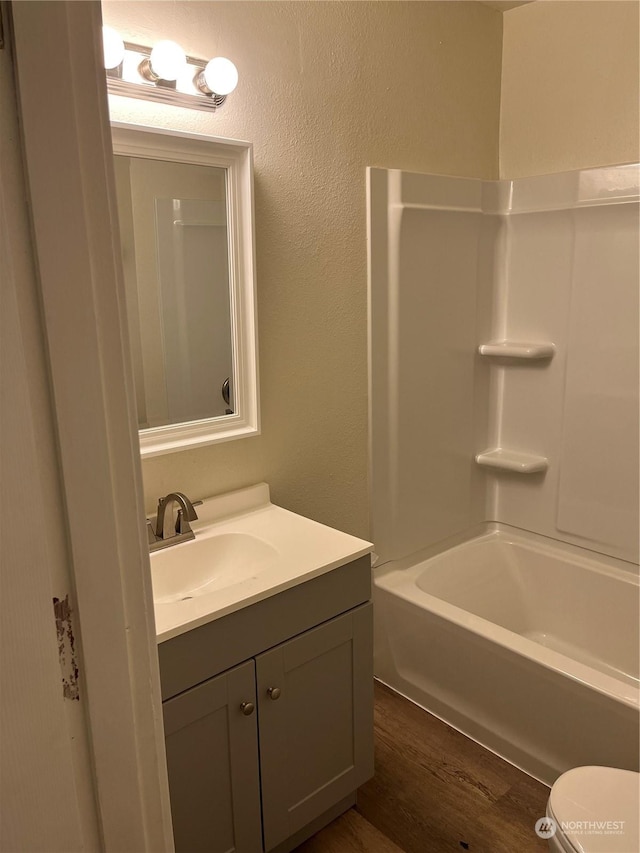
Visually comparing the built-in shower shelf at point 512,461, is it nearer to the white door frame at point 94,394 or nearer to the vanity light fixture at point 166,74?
the vanity light fixture at point 166,74

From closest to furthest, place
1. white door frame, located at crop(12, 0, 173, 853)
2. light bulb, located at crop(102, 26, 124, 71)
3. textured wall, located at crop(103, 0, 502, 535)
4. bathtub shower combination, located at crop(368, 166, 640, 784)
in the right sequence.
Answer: white door frame, located at crop(12, 0, 173, 853) → light bulb, located at crop(102, 26, 124, 71) → textured wall, located at crop(103, 0, 502, 535) → bathtub shower combination, located at crop(368, 166, 640, 784)

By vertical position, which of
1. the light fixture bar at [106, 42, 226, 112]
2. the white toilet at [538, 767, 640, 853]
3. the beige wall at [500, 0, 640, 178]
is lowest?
the white toilet at [538, 767, 640, 853]

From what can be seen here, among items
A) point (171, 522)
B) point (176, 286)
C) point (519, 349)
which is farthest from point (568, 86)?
point (171, 522)

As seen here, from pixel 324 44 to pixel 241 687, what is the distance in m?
1.89

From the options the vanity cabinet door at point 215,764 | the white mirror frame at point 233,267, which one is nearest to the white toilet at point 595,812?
the vanity cabinet door at point 215,764

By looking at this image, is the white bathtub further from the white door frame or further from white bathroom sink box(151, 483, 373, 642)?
the white door frame

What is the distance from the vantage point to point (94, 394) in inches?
26.3

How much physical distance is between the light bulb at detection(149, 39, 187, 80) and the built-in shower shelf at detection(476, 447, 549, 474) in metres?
Result: 1.87

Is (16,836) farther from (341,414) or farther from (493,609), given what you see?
(493,609)

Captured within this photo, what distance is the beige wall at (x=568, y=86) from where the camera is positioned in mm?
2307

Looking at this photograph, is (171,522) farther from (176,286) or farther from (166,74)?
(166,74)

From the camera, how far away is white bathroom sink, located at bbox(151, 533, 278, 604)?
171cm

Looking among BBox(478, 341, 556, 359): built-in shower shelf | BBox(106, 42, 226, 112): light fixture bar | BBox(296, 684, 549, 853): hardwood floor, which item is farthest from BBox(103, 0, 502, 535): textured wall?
BBox(296, 684, 549, 853): hardwood floor

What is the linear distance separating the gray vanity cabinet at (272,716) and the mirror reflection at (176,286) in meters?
0.67
